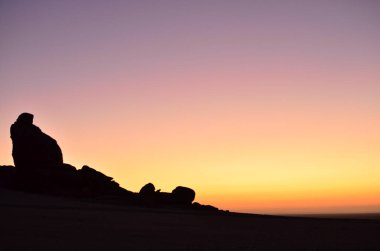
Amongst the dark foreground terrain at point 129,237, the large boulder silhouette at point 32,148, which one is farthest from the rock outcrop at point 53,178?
the dark foreground terrain at point 129,237

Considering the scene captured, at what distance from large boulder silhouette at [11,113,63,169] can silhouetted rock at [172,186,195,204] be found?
1566 centimetres

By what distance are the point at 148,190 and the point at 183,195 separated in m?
4.50

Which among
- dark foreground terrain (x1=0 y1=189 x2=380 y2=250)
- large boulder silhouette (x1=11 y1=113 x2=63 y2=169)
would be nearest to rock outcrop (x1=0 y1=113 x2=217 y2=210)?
large boulder silhouette (x1=11 y1=113 x2=63 y2=169)

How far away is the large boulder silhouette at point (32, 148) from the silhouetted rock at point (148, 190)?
455 inches

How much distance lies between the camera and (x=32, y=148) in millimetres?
55000

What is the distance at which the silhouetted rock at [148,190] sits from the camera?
53.2 meters

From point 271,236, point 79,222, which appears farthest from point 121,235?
point 271,236

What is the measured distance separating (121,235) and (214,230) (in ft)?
23.7

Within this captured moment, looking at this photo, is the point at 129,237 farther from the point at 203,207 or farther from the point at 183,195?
the point at 183,195

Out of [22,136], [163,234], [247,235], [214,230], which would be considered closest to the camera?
[163,234]

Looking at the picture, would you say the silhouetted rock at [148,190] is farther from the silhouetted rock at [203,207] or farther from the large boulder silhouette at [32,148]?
the large boulder silhouette at [32,148]

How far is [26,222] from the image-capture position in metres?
22.6

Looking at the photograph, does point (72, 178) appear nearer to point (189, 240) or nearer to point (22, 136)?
point (22, 136)

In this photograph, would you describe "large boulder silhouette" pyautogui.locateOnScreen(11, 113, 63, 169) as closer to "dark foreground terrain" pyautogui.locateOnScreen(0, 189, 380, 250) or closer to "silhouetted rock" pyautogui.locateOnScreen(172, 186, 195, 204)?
"silhouetted rock" pyautogui.locateOnScreen(172, 186, 195, 204)
